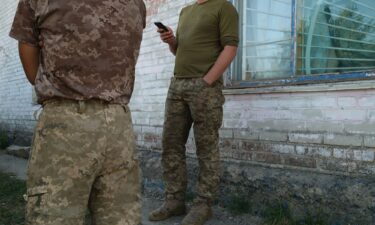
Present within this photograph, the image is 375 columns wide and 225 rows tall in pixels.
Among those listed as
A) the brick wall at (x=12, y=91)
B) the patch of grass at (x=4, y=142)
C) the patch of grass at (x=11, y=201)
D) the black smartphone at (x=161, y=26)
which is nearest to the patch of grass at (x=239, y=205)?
the black smartphone at (x=161, y=26)

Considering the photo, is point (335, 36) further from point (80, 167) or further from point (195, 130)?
point (80, 167)

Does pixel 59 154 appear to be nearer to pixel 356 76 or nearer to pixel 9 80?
pixel 356 76

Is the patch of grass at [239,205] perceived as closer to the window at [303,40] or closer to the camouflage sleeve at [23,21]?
the window at [303,40]

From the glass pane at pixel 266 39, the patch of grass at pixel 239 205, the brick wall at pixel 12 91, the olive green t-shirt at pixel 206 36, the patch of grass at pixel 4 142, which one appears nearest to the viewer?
the olive green t-shirt at pixel 206 36

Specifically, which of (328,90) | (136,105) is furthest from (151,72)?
(328,90)

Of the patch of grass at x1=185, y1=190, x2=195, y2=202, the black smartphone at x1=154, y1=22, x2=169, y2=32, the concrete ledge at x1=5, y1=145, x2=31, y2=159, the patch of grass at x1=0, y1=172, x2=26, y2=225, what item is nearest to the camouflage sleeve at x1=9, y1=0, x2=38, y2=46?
the black smartphone at x1=154, y1=22, x2=169, y2=32

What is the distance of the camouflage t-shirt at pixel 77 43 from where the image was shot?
1.66 m

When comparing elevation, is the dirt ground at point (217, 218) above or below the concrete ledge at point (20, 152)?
below

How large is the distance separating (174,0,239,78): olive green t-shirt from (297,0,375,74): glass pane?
732mm

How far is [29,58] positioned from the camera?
Result: 5.84 ft

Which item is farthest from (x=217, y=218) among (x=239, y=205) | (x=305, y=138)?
(x=305, y=138)

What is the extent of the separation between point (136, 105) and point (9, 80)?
16.8 ft

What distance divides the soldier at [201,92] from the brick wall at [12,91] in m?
5.35

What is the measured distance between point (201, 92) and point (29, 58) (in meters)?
1.42
